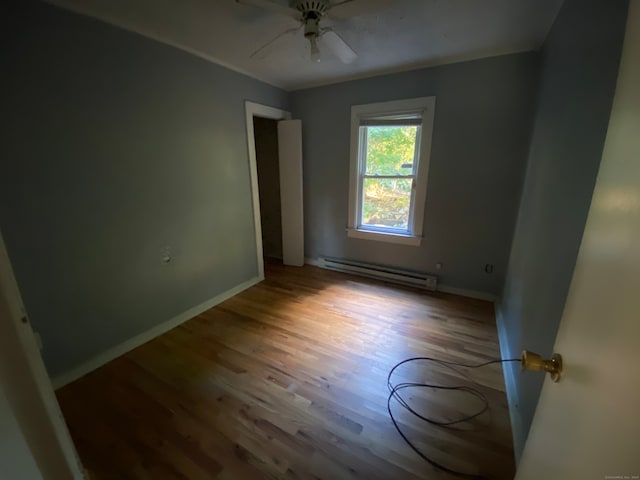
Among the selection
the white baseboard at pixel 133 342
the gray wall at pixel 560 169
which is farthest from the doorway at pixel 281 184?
the gray wall at pixel 560 169

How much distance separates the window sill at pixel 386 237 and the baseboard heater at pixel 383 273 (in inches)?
13.6

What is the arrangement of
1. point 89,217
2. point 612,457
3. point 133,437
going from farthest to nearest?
point 89,217 < point 133,437 < point 612,457

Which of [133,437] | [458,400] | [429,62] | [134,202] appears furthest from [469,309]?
[134,202]

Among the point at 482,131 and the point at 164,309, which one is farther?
the point at 482,131

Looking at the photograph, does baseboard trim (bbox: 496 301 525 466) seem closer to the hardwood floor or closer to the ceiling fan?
the hardwood floor

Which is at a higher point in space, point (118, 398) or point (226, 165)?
point (226, 165)

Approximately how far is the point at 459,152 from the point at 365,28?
1448 millimetres

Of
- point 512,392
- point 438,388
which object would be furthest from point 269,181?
point 512,392

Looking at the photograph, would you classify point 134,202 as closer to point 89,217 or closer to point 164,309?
point 89,217

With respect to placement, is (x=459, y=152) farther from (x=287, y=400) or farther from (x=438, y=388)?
(x=287, y=400)

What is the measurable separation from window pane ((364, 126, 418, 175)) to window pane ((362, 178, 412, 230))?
0.12 m

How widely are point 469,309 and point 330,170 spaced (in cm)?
221

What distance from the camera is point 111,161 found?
1.80 m

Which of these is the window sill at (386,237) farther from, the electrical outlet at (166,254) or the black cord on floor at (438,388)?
the electrical outlet at (166,254)
